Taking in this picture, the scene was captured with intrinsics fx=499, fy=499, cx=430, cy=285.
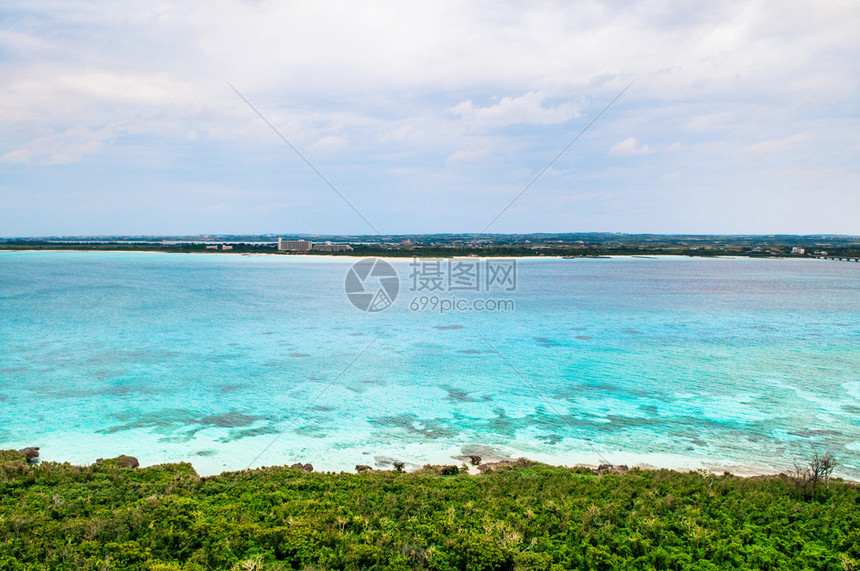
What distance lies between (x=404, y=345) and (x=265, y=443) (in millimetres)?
14285

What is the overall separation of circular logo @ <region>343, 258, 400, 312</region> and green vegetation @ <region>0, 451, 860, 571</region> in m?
32.0

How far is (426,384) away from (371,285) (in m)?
43.9

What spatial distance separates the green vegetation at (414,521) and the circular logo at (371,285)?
3200 centimetres

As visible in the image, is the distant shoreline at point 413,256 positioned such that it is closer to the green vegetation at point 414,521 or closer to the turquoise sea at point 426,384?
the turquoise sea at point 426,384

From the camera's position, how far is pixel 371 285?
63781mm

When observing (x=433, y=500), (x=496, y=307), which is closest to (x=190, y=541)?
(x=433, y=500)

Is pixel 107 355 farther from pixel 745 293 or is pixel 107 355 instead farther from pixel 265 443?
pixel 745 293

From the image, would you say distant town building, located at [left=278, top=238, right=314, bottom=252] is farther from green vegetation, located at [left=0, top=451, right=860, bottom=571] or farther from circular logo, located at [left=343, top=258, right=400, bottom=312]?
green vegetation, located at [left=0, top=451, right=860, bottom=571]

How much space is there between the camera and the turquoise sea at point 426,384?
1420 cm

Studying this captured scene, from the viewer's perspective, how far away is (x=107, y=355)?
2488 cm

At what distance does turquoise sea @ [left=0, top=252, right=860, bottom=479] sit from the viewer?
14195 mm
